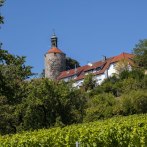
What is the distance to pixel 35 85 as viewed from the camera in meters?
45.8

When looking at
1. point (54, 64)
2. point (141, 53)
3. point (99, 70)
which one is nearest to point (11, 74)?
point (141, 53)

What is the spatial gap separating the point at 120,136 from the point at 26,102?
2731cm

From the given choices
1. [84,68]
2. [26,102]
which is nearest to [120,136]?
[26,102]

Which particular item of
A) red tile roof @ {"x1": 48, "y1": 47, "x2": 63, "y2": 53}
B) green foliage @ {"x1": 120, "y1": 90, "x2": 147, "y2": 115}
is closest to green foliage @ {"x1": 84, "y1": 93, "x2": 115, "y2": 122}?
green foliage @ {"x1": 120, "y1": 90, "x2": 147, "y2": 115}

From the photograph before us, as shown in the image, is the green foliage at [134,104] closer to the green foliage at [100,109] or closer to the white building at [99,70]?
the green foliage at [100,109]

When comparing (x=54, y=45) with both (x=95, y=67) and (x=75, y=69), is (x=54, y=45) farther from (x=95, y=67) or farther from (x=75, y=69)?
(x=95, y=67)

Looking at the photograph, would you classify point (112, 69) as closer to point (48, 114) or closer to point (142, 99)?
point (142, 99)

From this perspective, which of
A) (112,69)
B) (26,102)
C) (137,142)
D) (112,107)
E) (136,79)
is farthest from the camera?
(112,69)

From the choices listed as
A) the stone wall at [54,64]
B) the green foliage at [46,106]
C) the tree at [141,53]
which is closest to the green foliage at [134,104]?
the green foliage at [46,106]

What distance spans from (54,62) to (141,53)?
4146cm

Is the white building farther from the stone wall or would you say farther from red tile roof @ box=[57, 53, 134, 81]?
the stone wall

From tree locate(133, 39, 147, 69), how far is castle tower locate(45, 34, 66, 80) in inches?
1431

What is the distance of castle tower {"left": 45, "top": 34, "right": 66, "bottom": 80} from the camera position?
154000 millimetres

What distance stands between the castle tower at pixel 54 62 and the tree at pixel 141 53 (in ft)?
119
